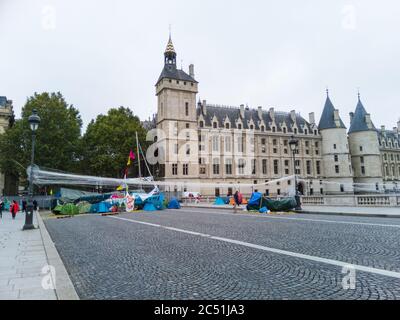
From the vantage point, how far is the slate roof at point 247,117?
64250mm

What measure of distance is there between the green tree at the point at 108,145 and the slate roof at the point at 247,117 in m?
19.0

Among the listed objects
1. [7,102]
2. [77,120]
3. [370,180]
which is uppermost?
[7,102]

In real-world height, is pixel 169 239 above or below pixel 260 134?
below

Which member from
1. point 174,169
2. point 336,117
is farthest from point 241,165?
point 336,117

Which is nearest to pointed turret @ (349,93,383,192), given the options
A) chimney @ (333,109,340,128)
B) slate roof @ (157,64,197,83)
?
chimney @ (333,109,340,128)

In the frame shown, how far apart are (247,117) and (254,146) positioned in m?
7.72

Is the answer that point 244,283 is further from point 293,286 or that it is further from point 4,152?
point 4,152

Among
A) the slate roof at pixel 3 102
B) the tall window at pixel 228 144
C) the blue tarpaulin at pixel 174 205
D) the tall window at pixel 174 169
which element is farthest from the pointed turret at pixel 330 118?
the slate roof at pixel 3 102

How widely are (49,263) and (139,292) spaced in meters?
2.78

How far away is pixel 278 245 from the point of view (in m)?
7.47

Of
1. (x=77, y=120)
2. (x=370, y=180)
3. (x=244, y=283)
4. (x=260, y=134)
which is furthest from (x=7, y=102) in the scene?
(x=370, y=180)

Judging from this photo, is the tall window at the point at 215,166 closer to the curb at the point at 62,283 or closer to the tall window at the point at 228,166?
the tall window at the point at 228,166

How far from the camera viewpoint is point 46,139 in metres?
41.4
